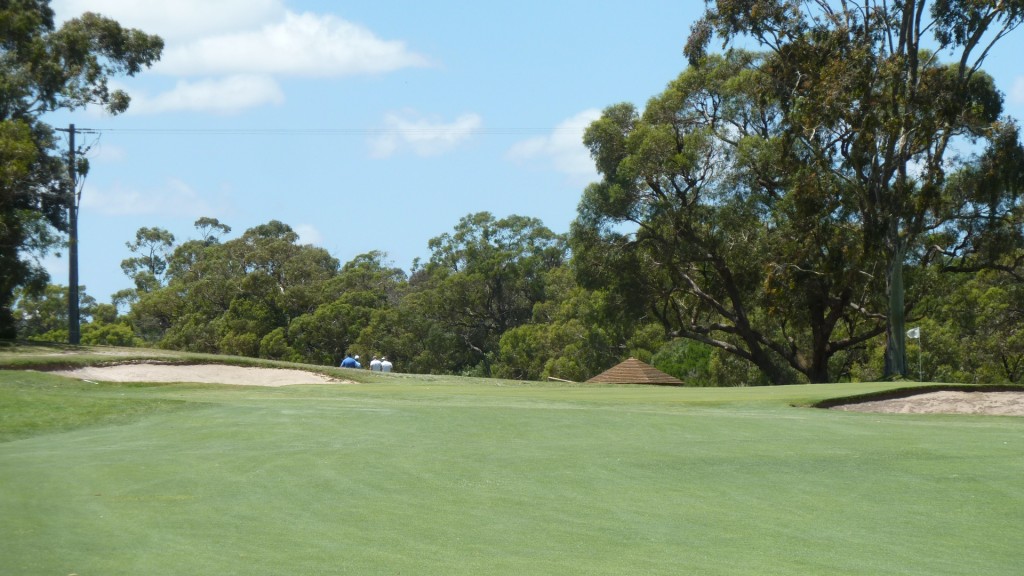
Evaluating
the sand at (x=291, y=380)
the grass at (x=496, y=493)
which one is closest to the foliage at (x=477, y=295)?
the sand at (x=291, y=380)

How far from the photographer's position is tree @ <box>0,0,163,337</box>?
38.8 metres

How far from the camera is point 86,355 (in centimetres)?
3062

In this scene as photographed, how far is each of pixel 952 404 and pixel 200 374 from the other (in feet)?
64.8

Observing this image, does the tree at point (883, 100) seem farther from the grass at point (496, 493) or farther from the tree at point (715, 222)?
the grass at point (496, 493)

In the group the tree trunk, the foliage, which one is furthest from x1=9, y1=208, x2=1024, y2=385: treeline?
the tree trunk

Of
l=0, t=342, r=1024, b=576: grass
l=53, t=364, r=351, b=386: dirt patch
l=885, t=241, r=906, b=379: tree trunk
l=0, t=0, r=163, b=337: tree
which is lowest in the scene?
l=0, t=342, r=1024, b=576: grass

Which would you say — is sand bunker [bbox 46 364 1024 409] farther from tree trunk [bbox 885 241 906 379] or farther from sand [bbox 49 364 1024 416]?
tree trunk [bbox 885 241 906 379]

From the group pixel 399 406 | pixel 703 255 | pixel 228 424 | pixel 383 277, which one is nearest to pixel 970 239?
pixel 703 255

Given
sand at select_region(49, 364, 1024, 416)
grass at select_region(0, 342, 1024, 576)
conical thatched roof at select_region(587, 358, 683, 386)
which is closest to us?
grass at select_region(0, 342, 1024, 576)

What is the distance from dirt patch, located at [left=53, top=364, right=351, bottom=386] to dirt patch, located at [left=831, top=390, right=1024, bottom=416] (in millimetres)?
15233

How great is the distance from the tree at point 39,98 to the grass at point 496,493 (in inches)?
920

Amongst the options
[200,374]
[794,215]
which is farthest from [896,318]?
[200,374]

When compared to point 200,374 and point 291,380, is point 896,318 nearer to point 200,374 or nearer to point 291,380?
point 291,380

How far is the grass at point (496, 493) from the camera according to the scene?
805cm
